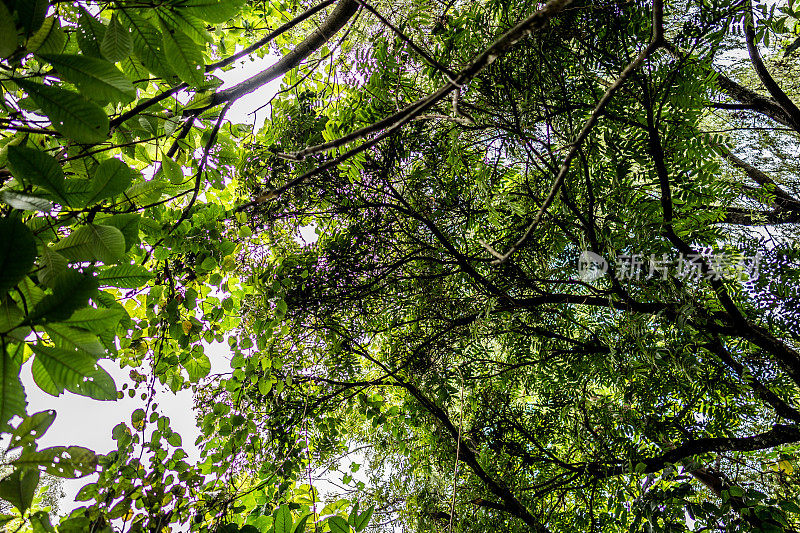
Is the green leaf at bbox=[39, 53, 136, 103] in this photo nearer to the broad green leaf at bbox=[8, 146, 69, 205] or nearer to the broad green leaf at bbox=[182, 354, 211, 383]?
the broad green leaf at bbox=[8, 146, 69, 205]

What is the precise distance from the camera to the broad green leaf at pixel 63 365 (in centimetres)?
79

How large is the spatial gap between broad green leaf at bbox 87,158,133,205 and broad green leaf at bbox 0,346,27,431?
1.11 feet

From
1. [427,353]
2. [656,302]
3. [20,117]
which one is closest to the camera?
[20,117]

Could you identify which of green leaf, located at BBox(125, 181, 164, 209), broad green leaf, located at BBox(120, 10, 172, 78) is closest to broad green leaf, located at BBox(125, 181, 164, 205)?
green leaf, located at BBox(125, 181, 164, 209)

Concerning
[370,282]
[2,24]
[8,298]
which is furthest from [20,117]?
[370,282]

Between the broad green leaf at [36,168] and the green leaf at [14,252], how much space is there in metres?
0.15

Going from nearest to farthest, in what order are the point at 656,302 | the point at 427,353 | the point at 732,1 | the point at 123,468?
1. the point at 123,468
2. the point at 732,1
3. the point at 656,302
4. the point at 427,353

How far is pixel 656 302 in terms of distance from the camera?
2551 mm

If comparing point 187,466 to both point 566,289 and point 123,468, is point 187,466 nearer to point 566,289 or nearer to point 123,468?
point 123,468

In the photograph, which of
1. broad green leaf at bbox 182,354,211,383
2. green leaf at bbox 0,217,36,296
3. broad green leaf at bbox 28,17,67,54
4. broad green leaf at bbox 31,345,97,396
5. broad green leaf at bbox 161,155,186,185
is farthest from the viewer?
broad green leaf at bbox 182,354,211,383

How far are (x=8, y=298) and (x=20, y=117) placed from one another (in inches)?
19.6

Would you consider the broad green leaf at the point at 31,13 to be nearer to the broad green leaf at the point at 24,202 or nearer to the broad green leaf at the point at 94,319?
the broad green leaf at the point at 24,202

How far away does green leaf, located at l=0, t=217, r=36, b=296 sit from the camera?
0.68 metres

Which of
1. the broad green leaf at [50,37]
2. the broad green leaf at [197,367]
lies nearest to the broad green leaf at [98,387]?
the broad green leaf at [50,37]
